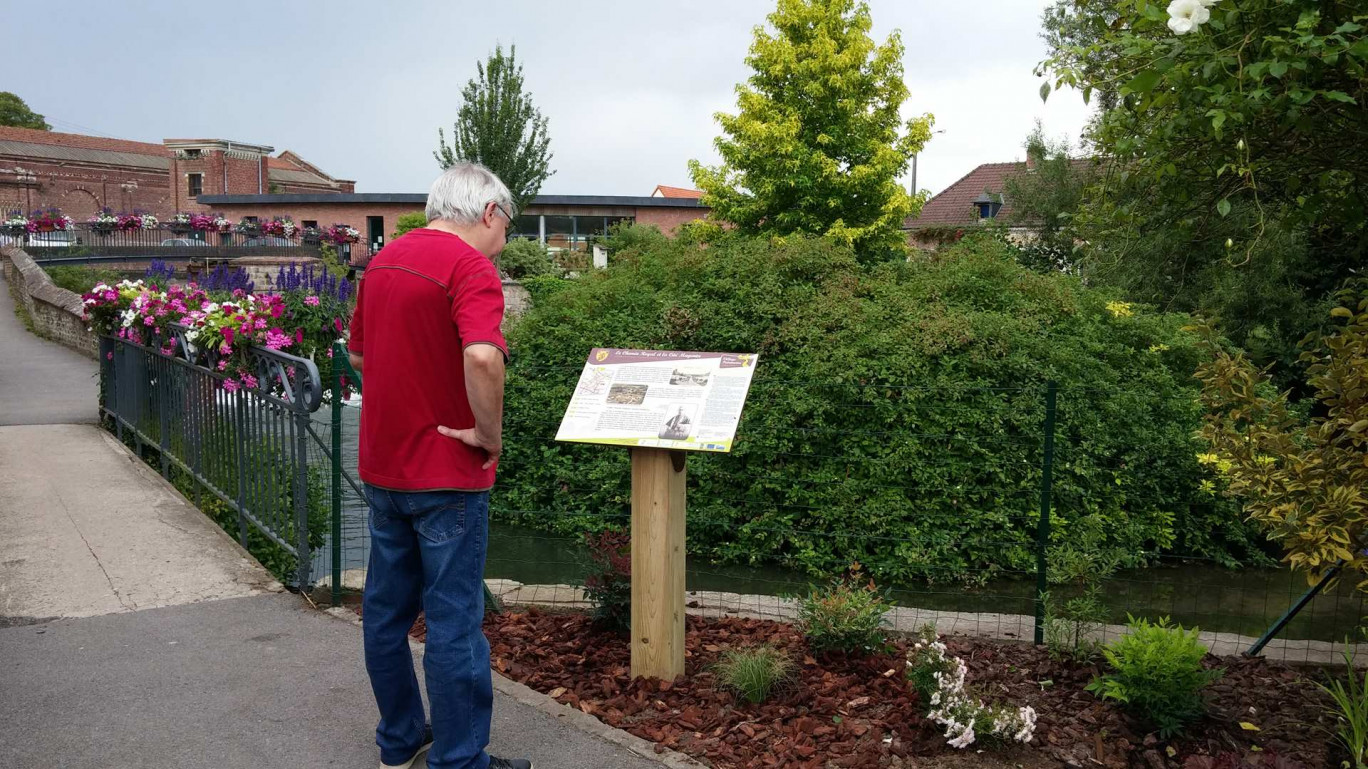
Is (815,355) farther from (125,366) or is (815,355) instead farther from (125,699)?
(125,699)

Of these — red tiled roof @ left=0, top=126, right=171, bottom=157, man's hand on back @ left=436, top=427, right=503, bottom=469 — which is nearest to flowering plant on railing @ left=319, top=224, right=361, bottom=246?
red tiled roof @ left=0, top=126, right=171, bottom=157

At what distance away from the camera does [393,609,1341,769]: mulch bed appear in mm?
3623

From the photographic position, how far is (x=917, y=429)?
352 inches

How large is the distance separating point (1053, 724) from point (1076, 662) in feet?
1.89

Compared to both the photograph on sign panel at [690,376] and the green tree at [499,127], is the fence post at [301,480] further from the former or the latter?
the green tree at [499,127]

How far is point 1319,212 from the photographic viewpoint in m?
4.33

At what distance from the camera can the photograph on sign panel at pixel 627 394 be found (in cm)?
428

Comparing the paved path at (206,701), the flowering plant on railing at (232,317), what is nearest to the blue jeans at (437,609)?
the paved path at (206,701)

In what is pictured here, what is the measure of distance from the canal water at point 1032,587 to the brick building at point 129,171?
5394 cm

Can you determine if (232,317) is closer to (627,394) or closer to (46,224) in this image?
(627,394)

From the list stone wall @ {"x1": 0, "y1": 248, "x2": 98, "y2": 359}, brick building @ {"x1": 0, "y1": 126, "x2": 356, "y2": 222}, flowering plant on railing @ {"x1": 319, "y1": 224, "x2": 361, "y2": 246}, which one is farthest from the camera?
brick building @ {"x1": 0, "y1": 126, "x2": 356, "y2": 222}

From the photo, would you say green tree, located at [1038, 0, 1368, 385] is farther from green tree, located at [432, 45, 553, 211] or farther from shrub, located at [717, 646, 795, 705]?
green tree, located at [432, 45, 553, 211]

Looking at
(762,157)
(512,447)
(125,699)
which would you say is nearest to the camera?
(125,699)

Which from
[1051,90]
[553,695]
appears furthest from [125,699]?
[1051,90]
